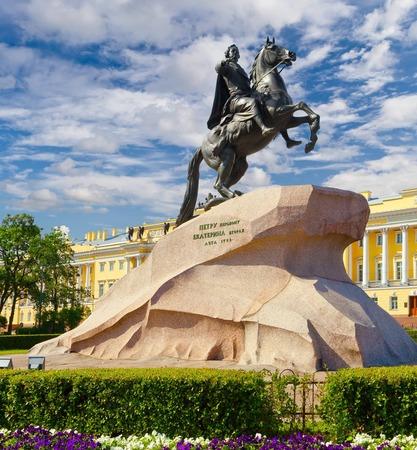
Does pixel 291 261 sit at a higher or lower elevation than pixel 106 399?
higher

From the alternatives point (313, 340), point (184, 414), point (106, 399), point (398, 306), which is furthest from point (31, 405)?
point (398, 306)

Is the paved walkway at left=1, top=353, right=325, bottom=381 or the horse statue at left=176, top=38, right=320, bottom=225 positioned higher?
the horse statue at left=176, top=38, right=320, bottom=225

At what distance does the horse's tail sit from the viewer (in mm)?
15852

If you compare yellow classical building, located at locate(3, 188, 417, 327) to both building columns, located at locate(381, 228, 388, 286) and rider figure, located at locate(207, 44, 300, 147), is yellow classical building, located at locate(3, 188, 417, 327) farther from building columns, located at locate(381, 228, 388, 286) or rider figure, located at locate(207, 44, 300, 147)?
rider figure, located at locate(207, 44, 300, 147)

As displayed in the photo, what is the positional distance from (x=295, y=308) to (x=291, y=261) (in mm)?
1212

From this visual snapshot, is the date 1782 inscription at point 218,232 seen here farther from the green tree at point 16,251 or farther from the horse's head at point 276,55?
the green tree at point 16,251

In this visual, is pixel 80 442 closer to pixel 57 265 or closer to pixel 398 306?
pixel 57 265

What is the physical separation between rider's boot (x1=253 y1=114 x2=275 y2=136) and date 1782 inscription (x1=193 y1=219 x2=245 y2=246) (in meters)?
2.23

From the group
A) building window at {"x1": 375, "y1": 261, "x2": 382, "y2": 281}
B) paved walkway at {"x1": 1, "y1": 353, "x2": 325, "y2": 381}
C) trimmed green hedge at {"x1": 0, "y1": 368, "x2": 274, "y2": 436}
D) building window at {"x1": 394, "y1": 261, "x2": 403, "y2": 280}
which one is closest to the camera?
trimmed green hedge at {"x1": 0, "y1": 368, "x2": 274, "y2": 436}

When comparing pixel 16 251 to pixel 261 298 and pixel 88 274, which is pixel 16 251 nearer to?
pixel 261 298

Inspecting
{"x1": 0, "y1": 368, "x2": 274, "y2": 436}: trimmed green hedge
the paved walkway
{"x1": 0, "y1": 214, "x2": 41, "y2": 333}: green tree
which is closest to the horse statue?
the paved walkway

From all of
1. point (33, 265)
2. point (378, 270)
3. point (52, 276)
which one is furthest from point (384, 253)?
point (33, 265)

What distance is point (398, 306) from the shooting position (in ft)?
220

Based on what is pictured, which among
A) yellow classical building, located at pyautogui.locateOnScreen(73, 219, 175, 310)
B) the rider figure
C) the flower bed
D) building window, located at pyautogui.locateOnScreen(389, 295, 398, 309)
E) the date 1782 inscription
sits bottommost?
the flower bed
